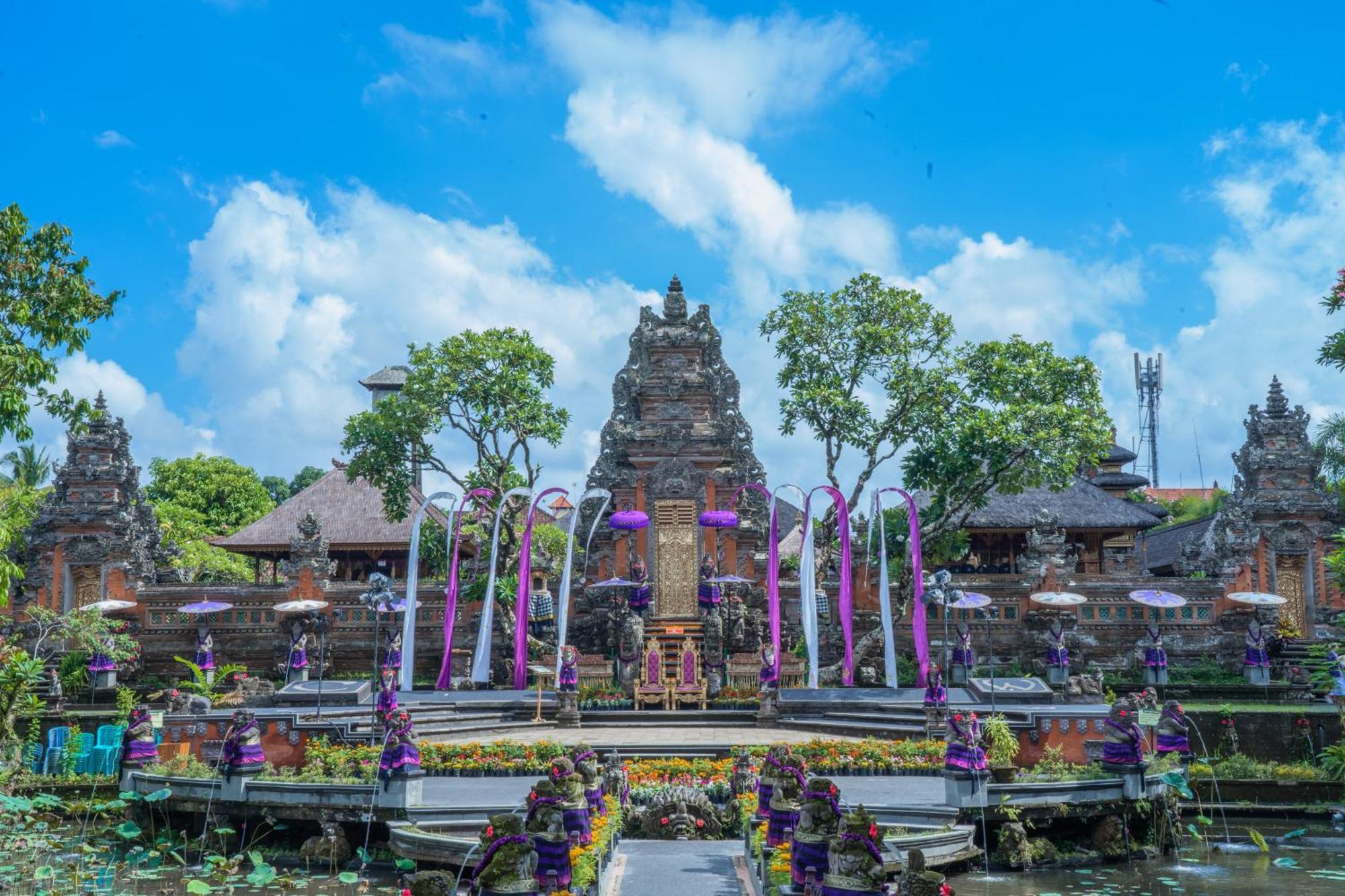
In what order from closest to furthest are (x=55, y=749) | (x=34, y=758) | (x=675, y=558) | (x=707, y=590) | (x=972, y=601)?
1. (x=34, y=758)
2. (x=55, y=749)
3. (x=972, y=601)
4. (x=707, y=590)
5. (x=675, y=558)

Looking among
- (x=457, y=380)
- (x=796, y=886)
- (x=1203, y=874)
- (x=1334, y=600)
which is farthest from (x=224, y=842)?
(x=1334, y=600)

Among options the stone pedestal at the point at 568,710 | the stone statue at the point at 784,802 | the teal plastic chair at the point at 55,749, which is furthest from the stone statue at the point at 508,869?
the teal plastic chair at the point at 55,749

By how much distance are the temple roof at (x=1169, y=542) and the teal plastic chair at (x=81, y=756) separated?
96.7ft

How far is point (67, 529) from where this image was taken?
30.7 metres

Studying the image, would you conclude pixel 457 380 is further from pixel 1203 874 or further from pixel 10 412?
pixel 1203 874

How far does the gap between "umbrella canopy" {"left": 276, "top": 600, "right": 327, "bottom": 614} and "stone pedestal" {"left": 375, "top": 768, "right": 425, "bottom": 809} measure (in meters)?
14.6

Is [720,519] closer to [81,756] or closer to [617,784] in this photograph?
[617,784]

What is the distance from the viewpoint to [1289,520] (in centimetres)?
3042

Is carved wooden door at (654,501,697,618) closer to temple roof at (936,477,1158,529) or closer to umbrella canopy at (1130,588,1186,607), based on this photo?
umbrella canopy at (1130,588,1186,607)

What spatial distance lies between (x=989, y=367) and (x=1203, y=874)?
1695 centimetres

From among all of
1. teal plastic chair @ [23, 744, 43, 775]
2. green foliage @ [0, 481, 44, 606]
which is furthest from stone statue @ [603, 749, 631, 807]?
teal plastic chair @ [23, 744, 43, 775]

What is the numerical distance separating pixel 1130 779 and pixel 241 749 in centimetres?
1197

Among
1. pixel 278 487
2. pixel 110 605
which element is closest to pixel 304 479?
pixel 278 487

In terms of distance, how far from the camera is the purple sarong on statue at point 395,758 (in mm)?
14734
